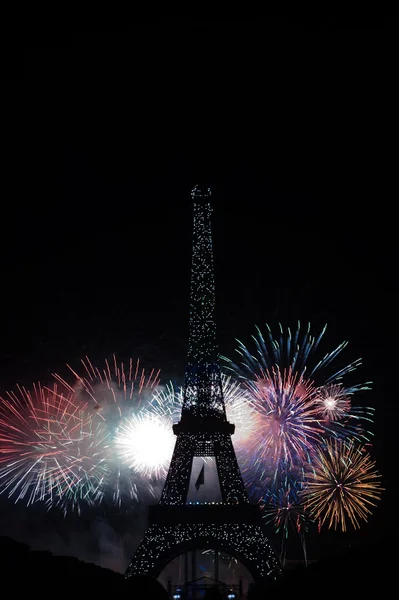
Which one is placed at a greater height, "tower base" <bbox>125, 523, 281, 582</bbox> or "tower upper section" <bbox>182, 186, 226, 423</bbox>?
"tower upper section" <bbox>182, 186, 226, 423</bbox>

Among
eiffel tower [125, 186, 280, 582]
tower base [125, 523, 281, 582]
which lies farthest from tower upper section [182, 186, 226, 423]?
tower base [125, 523, 281, 582]

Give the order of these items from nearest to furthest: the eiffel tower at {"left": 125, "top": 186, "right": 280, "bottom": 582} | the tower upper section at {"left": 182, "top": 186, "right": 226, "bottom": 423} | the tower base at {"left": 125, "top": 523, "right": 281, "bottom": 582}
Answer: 1. the tower base at {"left": 125, "top": 523, "right": 281, "bottom": 582}
2. the eiffel tower at {"left": 125, "top": 186, "right": 280, "bottom": 582}
3. the tower upper section at {"left": 182, "top": 186, "right": 226, "bottom": 423}

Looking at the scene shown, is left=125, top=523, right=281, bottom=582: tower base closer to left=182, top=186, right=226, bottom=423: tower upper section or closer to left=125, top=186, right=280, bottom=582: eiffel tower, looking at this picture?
A: left=125, top=186, right=280, bottom=582: eiffel tower

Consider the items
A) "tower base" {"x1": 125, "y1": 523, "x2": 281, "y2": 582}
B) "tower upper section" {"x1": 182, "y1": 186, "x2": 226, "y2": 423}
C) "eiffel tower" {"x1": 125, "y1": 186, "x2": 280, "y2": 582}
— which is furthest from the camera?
"tower upper section" {"x1": 182, "y1": 186, "x2": 226, "y2": 423}

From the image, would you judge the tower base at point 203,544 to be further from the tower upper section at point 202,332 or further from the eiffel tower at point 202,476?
the tower upper section at point 202,332

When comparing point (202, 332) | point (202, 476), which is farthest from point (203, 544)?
point (202, 332)

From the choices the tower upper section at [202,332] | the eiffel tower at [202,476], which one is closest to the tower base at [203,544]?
the eiffel tower at [202,476]

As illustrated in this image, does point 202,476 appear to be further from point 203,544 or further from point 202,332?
point 202,332
